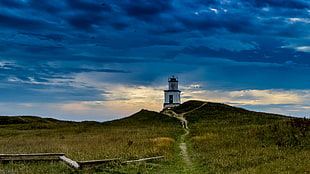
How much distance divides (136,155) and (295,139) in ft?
36.9

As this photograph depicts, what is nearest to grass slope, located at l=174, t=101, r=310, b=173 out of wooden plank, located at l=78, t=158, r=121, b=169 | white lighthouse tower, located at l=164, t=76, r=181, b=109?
wooden plank, located at l=78, t=158, r=121, b=169

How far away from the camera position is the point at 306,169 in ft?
36.7

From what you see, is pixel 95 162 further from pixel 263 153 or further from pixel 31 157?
pixel 263 153

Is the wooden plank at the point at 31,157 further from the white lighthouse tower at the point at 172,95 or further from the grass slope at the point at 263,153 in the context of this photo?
the white lighthouse tower at the point at 172,95

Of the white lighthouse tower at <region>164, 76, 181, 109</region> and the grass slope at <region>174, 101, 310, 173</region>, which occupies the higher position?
the white lighthouse tower at <region>164, 76, 181, 109</region>

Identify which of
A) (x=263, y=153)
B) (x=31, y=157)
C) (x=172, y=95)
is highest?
(x=172, y=95)

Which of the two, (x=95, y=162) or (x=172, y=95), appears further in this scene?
(x=172, y=95)

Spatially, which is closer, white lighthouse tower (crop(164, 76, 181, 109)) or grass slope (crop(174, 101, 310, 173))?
grass slope (crop(174, 101, 310, 173))

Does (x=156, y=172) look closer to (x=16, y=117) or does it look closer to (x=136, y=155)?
(x=136, y=155)

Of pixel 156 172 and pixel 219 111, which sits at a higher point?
pixel 219 111

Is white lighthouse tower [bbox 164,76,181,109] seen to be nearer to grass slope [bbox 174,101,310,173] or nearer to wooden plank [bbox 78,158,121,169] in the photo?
grass slope [bbox 174,101,310,173]

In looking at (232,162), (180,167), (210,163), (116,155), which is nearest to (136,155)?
(116,155)

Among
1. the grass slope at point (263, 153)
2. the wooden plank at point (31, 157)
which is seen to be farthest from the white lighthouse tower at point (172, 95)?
the wooden plank at point (31, 157)

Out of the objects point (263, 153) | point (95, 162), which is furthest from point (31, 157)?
point (263, 153)
